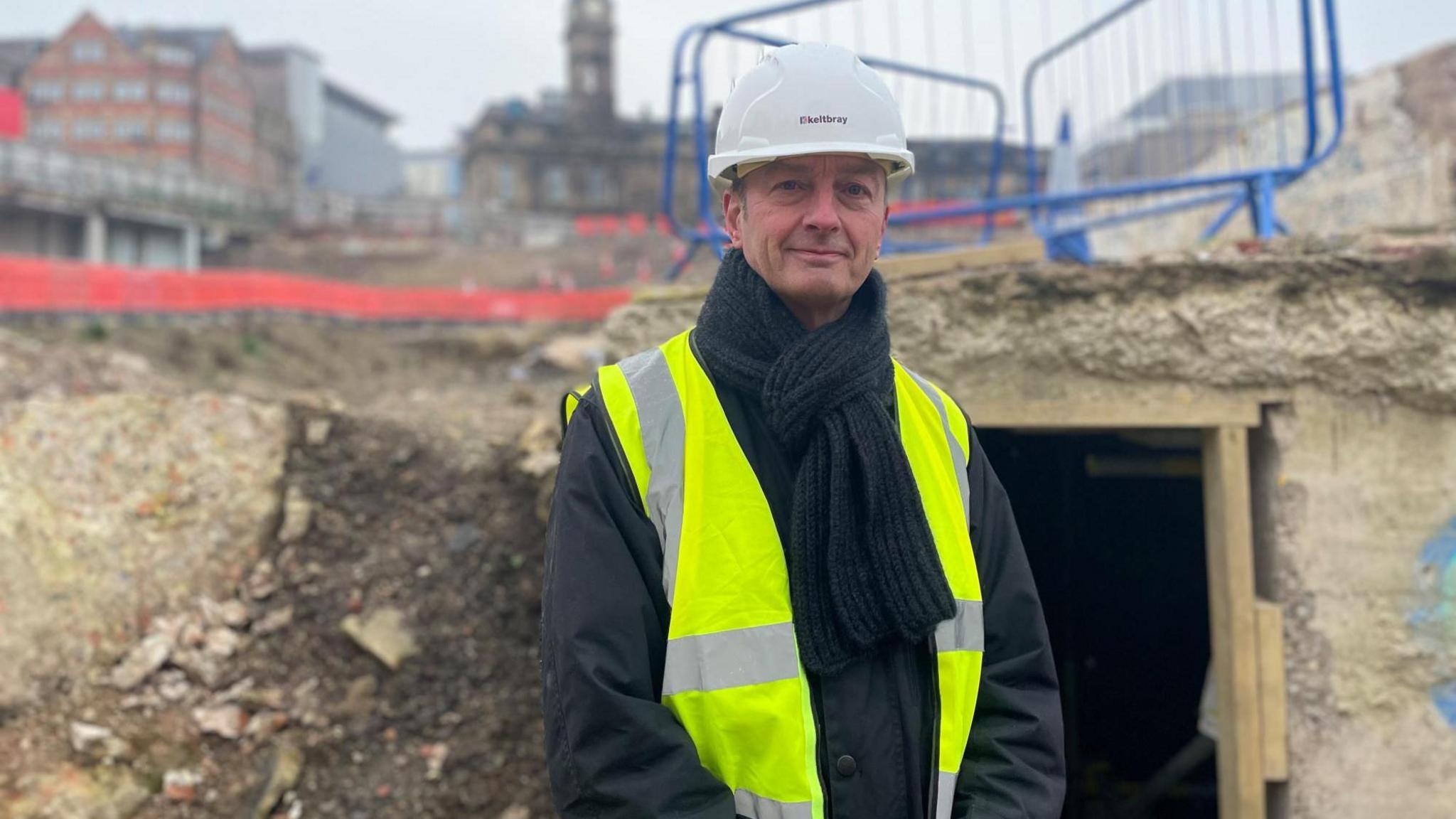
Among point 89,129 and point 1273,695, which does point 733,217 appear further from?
point 89,129

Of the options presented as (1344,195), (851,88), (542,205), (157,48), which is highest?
(157,48)

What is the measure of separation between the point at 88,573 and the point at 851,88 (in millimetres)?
5591

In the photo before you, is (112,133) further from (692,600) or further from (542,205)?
(692,600)

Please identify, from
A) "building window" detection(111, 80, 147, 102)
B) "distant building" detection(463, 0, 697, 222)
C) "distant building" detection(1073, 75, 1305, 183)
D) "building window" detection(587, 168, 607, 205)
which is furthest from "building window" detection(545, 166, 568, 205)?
"distant building" detection(1073, 75, 1305, 183)

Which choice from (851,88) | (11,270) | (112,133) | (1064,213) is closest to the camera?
(851,88)

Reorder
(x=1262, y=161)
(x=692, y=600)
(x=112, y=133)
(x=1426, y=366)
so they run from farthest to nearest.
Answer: (x=112, y=133)
(x=1262, y=161)
(x=1426, y=366)
(x=692, y=600)

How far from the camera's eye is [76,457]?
601 cm

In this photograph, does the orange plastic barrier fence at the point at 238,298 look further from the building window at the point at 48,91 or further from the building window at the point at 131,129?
the building window at the point at 48,91

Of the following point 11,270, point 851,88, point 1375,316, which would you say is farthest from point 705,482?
point 11,270

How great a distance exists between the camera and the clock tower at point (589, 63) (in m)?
51.5

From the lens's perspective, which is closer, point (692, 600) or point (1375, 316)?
point (692, 600)

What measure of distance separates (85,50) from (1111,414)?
57537mm

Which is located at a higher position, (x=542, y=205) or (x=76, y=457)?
(x=542, y=205)

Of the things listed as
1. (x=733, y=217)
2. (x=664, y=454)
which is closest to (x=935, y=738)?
(x=664, y=454)
